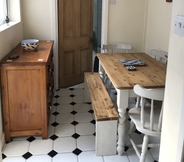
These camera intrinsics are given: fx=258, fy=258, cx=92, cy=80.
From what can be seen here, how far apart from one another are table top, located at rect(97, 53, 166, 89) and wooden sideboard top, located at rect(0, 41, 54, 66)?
2.52 feet

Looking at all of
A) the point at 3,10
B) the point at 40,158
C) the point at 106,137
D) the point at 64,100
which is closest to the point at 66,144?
the point at 40,158

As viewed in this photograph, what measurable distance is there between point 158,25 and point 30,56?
213cm

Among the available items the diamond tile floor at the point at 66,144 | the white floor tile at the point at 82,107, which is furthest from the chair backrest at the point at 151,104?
the white floor tile at the point at 82,107

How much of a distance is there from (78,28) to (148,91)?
8.80ft

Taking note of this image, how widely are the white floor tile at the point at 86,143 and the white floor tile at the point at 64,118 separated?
18.6 inches

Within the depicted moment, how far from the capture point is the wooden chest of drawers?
2.76 m

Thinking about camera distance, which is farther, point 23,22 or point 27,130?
point 23,22

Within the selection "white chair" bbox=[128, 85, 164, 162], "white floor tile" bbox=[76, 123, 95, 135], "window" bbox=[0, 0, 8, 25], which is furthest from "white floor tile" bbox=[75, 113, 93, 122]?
"window" bbox=[0, 0, 8, 25]

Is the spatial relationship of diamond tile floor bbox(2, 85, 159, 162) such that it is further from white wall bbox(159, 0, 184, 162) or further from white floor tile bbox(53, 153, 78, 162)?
white wall bbox(159, 0, 184, 162)

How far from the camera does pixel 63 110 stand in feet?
12.4

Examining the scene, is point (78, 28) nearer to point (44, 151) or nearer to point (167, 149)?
point (44, 151)

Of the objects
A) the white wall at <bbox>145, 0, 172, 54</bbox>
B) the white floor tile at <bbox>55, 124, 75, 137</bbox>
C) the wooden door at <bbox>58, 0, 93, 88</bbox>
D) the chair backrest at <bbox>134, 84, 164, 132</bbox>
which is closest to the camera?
the chair backrest at <bbox>134, 84, 164, 132</bbox>

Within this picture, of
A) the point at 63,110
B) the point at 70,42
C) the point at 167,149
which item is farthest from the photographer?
the point at 70,42

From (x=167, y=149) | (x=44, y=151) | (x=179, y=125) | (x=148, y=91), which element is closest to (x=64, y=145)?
(x=44, y=151)
